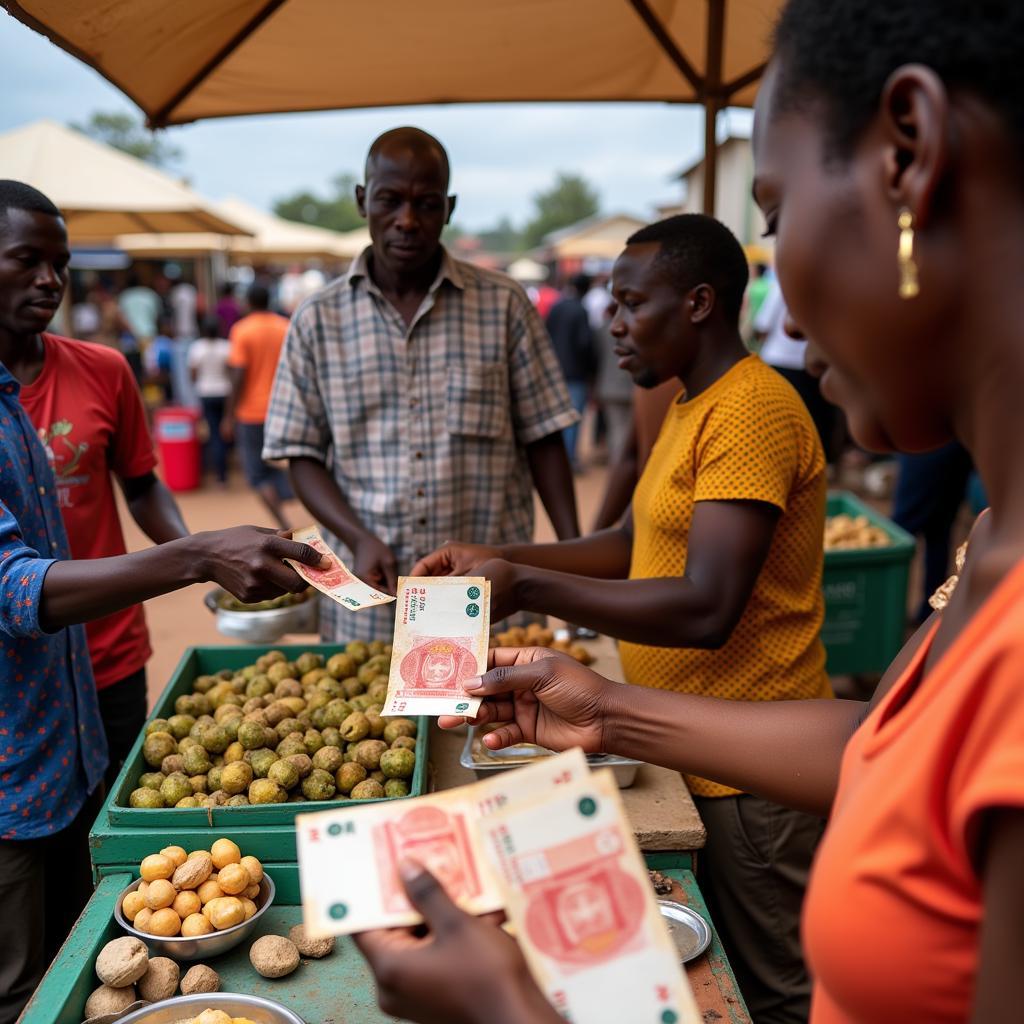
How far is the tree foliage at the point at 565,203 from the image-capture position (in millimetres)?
113688

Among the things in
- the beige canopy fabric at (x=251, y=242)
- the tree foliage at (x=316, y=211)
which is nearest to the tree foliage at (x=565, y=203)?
the tree foliage at (x=316, y=211)

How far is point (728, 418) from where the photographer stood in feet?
7.85

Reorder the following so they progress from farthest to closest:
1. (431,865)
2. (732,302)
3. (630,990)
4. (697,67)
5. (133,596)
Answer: (697,67) → (732,302) → (133,596) → (431,865) → (630,990)

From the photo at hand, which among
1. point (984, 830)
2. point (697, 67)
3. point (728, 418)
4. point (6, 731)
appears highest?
point (697, 67)

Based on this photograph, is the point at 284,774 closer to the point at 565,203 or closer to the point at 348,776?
the point at 348,776

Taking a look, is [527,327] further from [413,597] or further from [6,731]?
[6,731]

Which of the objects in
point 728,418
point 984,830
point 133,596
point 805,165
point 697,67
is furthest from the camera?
point 697,67

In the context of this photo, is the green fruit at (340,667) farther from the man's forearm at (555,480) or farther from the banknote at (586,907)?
the banknote at (586,907)

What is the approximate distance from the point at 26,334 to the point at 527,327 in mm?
1812

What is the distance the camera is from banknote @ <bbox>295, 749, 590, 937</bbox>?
4.07 feet

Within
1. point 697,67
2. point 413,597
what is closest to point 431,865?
point 413,597

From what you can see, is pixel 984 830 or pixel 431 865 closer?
pixel 984 830

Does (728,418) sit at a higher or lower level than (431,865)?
higher

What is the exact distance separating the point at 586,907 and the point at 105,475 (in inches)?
102
